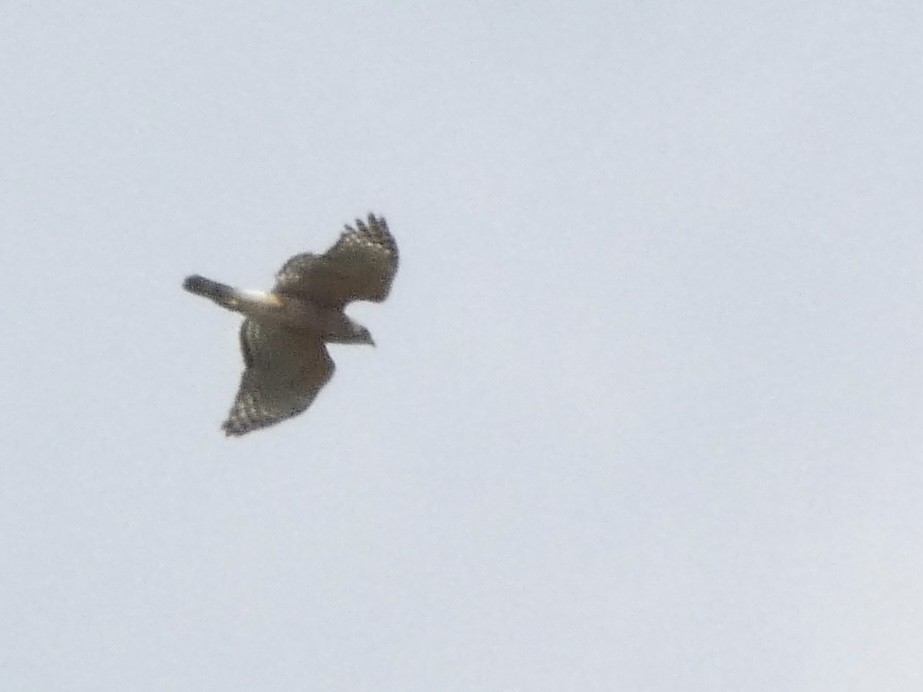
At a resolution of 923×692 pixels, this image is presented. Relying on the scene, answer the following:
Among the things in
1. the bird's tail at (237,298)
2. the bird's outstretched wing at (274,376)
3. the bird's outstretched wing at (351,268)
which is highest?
the bird's outstretched wing at (351,268)

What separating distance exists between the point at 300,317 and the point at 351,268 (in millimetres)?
810

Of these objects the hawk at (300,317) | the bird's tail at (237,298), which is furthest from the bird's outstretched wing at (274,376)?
the bird's tail at (237,298)

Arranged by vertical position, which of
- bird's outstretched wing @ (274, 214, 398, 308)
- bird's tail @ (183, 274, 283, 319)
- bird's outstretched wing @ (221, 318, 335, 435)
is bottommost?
bird's outstretched wing @ (221, 318, 335, 435)

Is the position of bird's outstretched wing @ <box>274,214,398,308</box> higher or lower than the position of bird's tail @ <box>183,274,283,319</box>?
higher

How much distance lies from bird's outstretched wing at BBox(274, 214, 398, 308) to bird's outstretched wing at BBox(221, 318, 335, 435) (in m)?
0.76

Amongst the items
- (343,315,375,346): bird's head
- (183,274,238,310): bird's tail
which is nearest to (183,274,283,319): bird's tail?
(183,274,238,310): bird's tail

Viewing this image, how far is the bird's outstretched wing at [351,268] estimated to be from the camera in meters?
18.5

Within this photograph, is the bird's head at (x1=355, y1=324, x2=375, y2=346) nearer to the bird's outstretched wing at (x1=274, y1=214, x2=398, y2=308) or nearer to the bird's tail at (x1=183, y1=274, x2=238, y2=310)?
the bird's outstretched wing at (x1=274, y1=214, x2=398, y2=308)

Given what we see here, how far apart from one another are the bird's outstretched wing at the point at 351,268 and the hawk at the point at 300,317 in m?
0.01

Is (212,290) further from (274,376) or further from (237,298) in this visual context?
(274,376)

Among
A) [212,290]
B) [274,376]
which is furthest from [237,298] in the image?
[274,376]

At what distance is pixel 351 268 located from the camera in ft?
61.0

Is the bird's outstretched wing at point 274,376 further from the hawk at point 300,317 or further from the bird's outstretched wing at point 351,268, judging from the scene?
the bird's outstretched wing at point 351,268

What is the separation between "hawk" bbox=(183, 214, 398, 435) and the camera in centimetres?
1853
